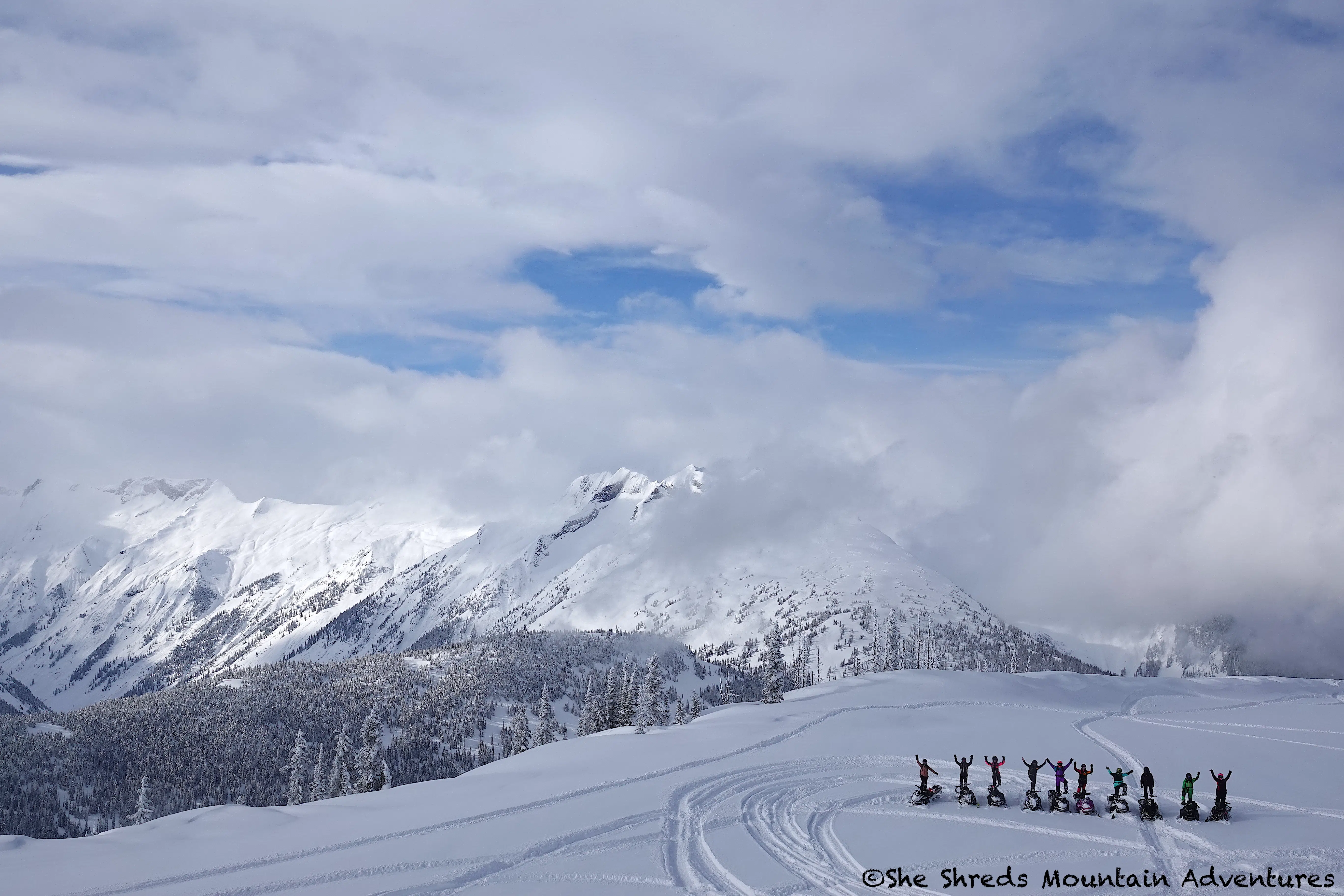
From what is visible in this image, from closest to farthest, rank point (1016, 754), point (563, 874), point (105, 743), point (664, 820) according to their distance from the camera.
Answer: point (563, 874) → point (664, 820) → point (1016, 754) → point (105, 743)

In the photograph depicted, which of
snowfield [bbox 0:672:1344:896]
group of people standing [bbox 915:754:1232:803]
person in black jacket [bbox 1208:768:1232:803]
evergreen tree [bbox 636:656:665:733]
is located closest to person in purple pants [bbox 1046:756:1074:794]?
group of people standing [bbox 915:754:1232:803]

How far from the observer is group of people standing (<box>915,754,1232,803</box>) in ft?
96.9

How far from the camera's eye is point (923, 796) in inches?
1284

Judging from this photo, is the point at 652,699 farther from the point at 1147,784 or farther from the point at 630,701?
the point at 1147,784

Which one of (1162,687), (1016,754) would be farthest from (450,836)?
(1162,687)

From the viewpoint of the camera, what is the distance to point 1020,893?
2338 cm

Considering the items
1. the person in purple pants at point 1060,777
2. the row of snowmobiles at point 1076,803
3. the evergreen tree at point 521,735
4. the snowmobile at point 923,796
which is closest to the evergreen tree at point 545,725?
the evergreen tree at point 521,735

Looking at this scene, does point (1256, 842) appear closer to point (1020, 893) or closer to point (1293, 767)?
point (1020, 893)

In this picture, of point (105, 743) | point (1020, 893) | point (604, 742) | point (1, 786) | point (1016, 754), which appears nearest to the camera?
point (1020, 893)

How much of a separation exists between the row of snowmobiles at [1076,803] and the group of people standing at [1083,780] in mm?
121

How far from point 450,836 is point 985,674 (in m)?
76.8

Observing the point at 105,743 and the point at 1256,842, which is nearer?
the point at 1256,842

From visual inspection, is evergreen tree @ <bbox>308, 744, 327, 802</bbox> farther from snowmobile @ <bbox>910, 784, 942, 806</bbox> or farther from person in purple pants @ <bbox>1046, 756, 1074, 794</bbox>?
person in purple pants @ <bbox>1046, 756, 1074, 794</bbox>

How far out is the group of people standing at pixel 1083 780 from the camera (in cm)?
2955
